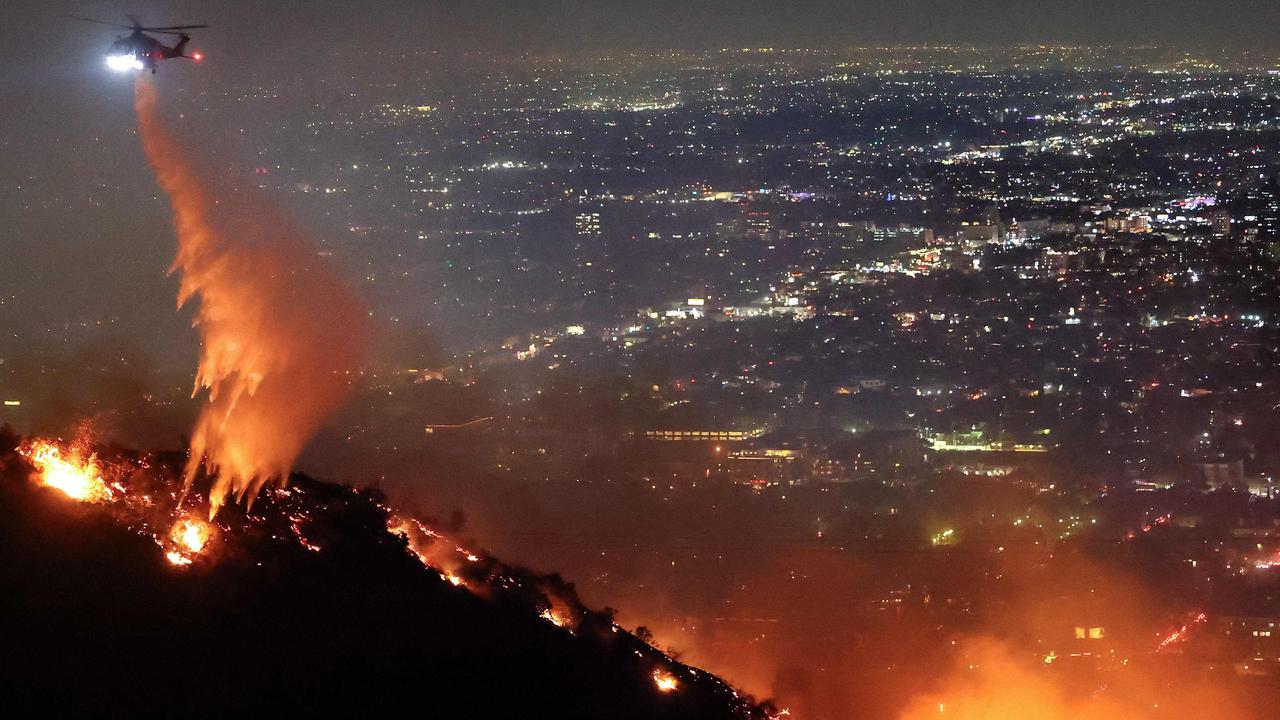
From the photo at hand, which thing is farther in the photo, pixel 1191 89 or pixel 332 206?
Answer: pixel 1191 89

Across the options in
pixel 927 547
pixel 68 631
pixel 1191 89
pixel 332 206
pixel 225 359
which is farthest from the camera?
pixel 1191 89

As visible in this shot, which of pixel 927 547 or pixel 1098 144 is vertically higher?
pixel 1098 144

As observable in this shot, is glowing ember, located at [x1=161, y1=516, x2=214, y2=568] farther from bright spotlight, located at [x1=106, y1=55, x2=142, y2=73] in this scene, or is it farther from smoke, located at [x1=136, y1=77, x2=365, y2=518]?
bright spotlight, located at [x1=106, y1=55, x2=142, y2=73]

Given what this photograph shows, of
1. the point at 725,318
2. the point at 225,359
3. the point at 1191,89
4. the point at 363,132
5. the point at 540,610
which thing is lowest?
the point at 540,610

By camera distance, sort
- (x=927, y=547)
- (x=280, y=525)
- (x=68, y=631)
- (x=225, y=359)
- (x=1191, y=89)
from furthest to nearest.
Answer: (x=1191, y=89), (x=927, y=547), (x=225, y=359), (x=280, y=525), (x=68, y=631)

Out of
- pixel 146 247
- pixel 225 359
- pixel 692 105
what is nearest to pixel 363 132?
pixel 146 247

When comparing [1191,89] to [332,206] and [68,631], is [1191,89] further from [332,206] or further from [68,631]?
[68,631]

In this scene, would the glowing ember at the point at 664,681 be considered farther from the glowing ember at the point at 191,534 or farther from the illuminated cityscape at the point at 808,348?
the glowing ember at the point at 191,534
